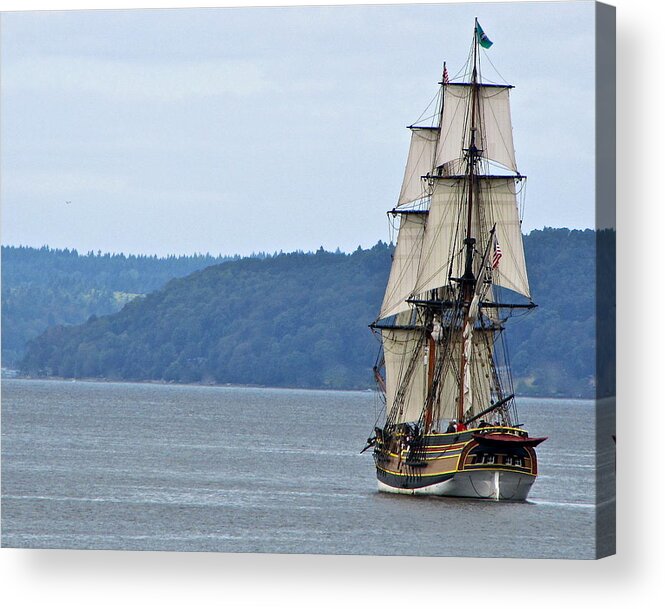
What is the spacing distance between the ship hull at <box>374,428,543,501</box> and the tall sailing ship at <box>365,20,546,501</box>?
0.02 m

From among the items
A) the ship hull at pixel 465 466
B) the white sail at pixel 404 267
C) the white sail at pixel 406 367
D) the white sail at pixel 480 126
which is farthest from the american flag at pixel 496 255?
the white sail at pixel 406 367

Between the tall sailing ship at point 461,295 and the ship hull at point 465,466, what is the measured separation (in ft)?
0.06

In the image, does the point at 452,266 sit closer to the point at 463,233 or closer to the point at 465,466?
the point at 463,233

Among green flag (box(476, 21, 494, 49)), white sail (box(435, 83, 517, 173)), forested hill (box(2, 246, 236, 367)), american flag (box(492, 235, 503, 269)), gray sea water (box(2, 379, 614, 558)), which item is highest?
green flag (box(476, 21, 494, 49))

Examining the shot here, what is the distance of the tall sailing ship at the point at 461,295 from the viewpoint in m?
22.8

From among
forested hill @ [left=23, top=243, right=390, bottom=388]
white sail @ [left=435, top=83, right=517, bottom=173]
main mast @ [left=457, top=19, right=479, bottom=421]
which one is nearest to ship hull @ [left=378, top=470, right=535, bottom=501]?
main mast @ [left=457, top=19, right=479, bottom=421]

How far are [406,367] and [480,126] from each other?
7.90 meters

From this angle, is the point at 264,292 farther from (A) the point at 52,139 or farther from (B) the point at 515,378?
(A) the point at 52,139

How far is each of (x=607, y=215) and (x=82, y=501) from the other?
730 centimetres

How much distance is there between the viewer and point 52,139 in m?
20.4

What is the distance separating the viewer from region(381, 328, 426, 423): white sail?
2975 cm

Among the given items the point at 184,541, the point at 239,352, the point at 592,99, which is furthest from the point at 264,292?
the point at 592,99

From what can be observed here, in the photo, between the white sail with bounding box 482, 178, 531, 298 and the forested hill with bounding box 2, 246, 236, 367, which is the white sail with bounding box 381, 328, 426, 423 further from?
the white sail with bounding box 482, 178, 531, 298

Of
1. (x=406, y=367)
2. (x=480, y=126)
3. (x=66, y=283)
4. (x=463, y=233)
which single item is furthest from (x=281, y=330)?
(x=480, y=126)
